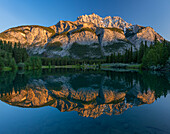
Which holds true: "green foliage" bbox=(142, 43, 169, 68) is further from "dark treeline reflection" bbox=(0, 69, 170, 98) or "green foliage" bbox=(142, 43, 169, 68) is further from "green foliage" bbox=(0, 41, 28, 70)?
"green foliage" bbox=(0, 41, 28, 70)

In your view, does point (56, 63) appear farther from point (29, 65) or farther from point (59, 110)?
point (59, 110)

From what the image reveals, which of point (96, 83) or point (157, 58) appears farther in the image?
point (157, 58)

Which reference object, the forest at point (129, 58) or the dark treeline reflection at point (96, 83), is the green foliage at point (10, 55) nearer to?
the forest at point (129, 58)

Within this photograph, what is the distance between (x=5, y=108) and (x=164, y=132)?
42.1 feet

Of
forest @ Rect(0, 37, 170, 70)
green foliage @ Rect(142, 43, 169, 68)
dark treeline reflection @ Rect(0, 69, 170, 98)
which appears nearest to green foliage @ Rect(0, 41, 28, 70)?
forest @ Rect(0, 37, 170, 70)

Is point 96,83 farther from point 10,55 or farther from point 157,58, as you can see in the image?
point 10,55

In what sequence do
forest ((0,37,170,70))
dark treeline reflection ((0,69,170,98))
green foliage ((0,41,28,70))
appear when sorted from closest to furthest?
dark treeline reflection ((0,69,170,98)) < forest ((0,37,170,70)) < green foliage ((0,41,28,70))

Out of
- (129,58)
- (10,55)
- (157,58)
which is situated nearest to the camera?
(157,58)

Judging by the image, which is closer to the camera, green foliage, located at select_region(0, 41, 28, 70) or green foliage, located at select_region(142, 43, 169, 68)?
green foliage, located at select_region(142, 43, 169, 68)

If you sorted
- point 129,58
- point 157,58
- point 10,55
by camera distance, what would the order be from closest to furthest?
1. point 157,58
2. point 10,55
3. point 129,58

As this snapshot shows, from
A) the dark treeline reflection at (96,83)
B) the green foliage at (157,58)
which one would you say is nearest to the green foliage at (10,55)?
the dark treeline reflection at (96,83)

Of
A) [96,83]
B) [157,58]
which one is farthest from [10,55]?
[157,58]

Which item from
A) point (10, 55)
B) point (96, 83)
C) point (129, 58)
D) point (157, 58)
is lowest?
point (96, 83)

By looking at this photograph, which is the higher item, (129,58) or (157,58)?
(129,58)
